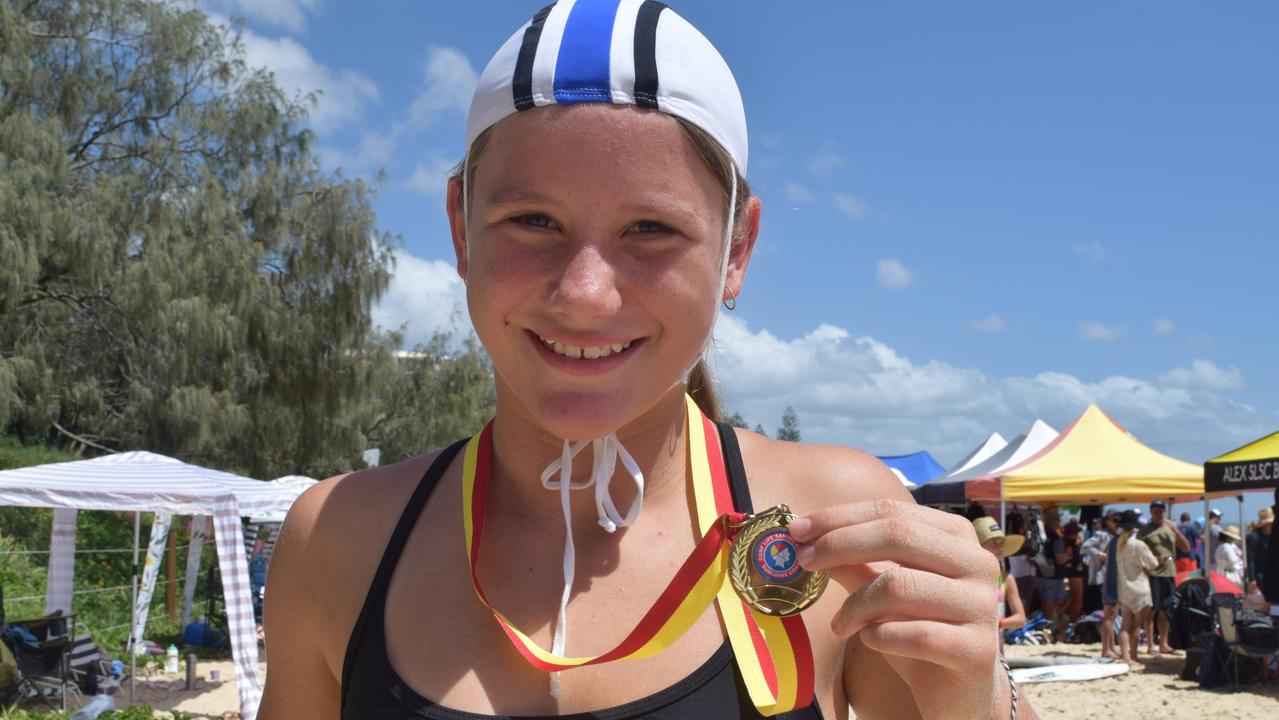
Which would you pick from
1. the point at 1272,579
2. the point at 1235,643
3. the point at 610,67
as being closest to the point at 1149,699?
the point at 1235,643

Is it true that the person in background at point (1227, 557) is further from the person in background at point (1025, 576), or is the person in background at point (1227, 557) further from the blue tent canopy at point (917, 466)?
the blue tent canopy at point (917, 466)

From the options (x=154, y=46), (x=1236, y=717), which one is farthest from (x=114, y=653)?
(x=1236, y=717)

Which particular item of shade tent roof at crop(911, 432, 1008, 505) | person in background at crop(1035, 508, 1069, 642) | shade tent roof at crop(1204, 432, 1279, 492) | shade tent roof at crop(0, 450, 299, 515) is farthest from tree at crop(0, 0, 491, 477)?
shade tent roof at crop(1204, 432, 1279, 492)

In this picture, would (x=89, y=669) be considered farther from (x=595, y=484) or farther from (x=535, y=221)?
(x=535, y=221)

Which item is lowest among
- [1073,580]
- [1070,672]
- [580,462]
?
[1070,672]

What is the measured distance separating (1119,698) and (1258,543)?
368cm

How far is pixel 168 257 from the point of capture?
17047 mm

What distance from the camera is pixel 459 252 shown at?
1.54m

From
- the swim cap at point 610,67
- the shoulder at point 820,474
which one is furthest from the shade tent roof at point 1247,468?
the swim cap at point 610,67

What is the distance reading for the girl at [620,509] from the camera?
1194 mm

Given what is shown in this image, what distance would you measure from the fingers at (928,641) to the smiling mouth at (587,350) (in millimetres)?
449

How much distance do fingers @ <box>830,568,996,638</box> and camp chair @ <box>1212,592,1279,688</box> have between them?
11363 mm

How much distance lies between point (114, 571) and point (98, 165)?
7.14 metres

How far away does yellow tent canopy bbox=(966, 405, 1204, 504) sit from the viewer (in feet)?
47.9
